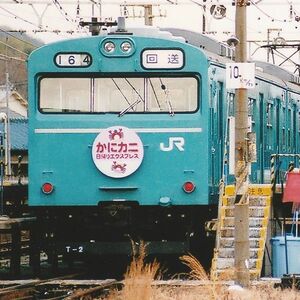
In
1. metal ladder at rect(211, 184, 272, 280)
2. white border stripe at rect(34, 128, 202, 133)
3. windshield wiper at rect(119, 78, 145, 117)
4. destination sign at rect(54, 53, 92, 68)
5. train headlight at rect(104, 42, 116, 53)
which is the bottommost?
metal ladder at rect(211, 184, 272, 280)

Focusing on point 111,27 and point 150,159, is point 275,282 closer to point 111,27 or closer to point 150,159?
point 150,159

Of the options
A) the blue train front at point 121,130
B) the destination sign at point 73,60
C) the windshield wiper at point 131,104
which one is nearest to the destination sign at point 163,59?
the blue train front at point 121,130

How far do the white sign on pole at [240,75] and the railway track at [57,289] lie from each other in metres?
3.24

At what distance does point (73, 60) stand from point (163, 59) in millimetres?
1341

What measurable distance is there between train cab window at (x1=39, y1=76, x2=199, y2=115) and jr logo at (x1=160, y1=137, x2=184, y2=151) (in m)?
0.41

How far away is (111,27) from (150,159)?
2.29 metres

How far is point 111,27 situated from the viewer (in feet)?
56.7

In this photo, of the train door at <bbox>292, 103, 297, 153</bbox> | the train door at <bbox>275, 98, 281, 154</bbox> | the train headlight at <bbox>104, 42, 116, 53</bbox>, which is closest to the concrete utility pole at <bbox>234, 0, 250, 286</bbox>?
the train headlight at <bbox>104, 42, 116, 53</bbox>

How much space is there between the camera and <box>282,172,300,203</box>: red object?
16312 mm

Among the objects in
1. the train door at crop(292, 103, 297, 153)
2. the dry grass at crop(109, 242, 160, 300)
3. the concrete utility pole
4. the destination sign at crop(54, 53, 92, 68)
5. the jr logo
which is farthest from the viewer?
the train door at crop(292, 103, 297, 153)

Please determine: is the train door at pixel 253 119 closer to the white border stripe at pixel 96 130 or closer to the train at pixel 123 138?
the train at pixel 123 138

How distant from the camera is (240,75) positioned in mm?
13680

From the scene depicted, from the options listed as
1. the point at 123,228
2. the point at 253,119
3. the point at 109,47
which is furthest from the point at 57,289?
the point at 253,119

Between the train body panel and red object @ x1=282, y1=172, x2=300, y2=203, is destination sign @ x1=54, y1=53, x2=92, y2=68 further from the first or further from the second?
red object @ x1=282, y1=172, x2=300, y2=203
